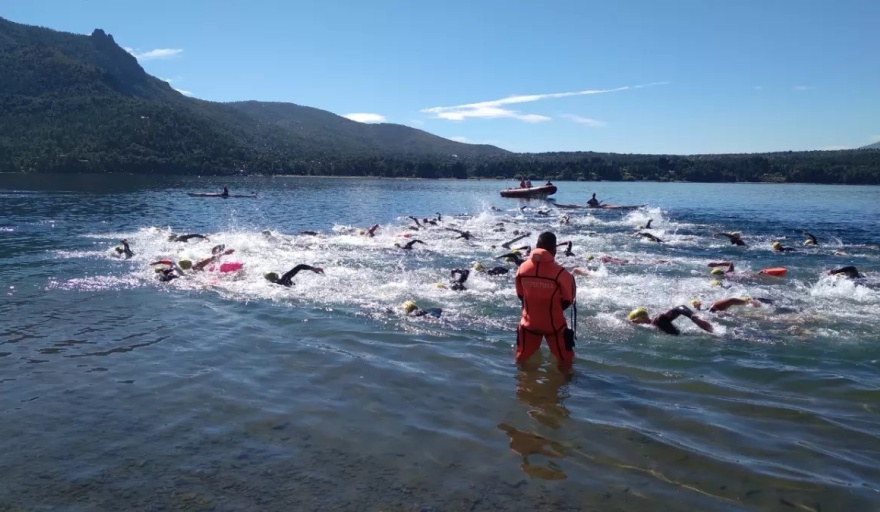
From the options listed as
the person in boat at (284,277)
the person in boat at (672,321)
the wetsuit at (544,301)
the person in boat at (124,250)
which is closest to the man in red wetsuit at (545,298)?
the wetsuit at (544,301)

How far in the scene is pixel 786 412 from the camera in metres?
8.34

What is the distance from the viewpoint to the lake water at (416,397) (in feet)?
20.3

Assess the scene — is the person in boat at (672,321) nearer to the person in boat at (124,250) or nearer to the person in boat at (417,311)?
the person in boat at (417,311)

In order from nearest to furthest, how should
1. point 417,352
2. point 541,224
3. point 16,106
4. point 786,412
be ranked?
point 786,412, point 417,352, point 541,224, point 16,106

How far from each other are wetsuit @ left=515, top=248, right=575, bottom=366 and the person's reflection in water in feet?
1.33

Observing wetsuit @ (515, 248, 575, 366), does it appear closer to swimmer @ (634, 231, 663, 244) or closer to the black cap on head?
the black cap on head

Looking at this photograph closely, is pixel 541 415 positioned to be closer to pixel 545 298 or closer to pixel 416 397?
pixel 416 397

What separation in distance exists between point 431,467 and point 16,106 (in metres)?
161

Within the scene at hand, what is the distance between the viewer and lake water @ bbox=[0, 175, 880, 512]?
620 centimetres

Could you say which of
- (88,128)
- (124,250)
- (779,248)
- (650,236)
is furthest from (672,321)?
(88,128)

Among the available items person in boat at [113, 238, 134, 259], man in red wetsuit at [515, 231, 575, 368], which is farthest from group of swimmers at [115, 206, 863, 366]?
person in boat at [113, 238, 134, 259]

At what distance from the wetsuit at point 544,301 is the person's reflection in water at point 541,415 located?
0.40 metres

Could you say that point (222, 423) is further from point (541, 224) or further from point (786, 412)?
point (541, 224)

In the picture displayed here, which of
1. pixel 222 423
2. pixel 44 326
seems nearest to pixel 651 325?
pixel 222 423
